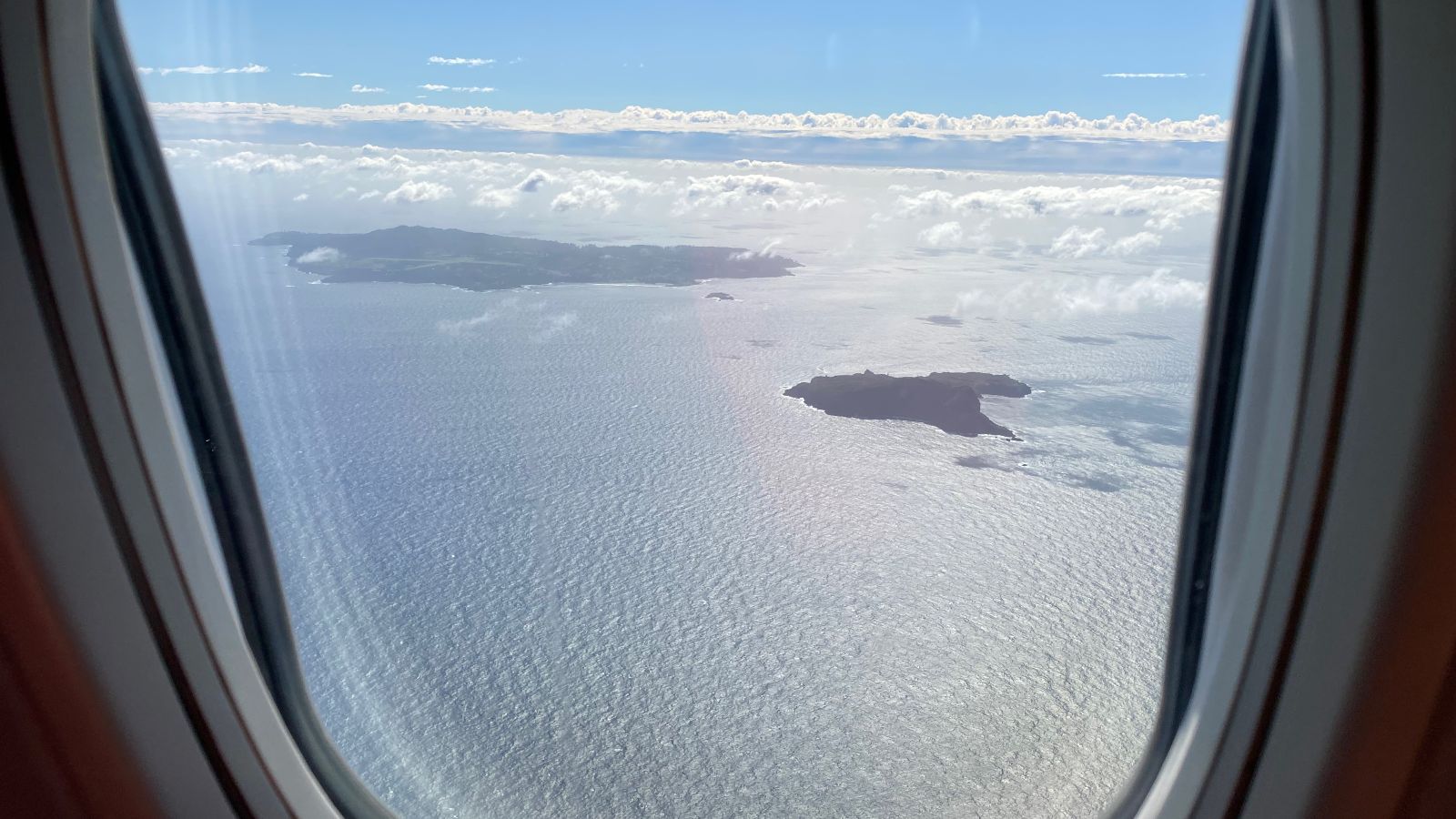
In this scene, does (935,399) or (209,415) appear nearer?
(209,415)

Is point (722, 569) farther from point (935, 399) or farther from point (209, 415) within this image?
point (209, 415)

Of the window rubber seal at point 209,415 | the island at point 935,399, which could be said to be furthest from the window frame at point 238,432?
the island at point 935,399

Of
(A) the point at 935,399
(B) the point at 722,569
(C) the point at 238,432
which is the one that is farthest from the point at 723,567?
(C) the point at 238,432

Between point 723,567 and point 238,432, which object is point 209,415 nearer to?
point 238,432

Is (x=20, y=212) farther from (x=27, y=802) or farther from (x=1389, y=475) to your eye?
(x=1389, y=475)

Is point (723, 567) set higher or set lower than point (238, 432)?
lower

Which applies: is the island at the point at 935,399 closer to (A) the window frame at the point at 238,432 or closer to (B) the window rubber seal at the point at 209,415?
(A) the window frame at the point at 238,432

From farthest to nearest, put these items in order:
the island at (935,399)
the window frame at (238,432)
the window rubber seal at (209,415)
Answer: the island at (935,399) < the window rubber seal at (209,415) < the window frame at (238,432)
